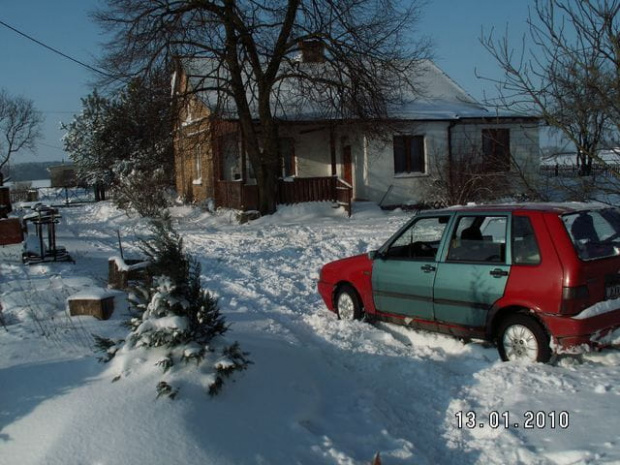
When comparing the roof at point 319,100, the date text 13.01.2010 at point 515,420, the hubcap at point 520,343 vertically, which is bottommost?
the date text 13.01.2010 at point 515,420

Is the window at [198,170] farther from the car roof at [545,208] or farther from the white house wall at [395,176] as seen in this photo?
the car roof at [545,208]

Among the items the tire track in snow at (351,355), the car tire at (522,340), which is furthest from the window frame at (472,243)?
the tire track in snow at (351,355)

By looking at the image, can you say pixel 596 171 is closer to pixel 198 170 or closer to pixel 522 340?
pixel 522 340

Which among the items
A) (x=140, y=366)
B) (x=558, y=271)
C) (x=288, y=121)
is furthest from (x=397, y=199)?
(x=140, y=366)

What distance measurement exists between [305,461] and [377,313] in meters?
3.62

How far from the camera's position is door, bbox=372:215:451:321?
666cm

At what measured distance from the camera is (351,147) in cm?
2383

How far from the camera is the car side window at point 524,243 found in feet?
18.7

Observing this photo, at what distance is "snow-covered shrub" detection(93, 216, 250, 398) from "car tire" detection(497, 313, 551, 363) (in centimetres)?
265

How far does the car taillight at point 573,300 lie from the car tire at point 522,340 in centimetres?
33

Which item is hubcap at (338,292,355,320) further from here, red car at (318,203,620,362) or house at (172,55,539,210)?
house at (172,55,539,210)

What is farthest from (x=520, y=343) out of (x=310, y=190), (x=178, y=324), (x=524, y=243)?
(x=310, y=190)

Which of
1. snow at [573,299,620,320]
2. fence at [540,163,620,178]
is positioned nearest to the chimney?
fence at [540,163,620,178]

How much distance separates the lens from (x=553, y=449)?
4.05 meters
